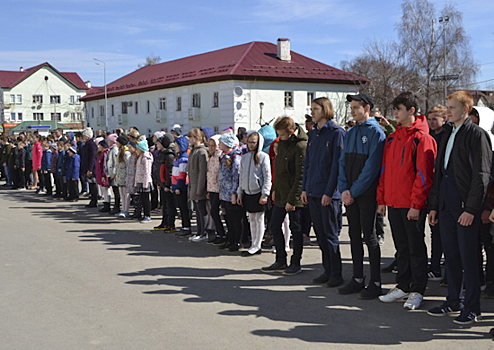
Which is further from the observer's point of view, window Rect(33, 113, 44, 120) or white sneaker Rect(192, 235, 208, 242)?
window Rect(33, 113, 44, 120)

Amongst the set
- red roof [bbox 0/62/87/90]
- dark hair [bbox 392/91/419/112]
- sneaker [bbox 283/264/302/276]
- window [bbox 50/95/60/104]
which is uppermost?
red roof [bbox 0/62/87/90]

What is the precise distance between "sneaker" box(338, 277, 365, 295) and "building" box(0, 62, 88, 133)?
96585 millimetres

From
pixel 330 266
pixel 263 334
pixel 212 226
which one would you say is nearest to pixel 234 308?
pixel 263 334

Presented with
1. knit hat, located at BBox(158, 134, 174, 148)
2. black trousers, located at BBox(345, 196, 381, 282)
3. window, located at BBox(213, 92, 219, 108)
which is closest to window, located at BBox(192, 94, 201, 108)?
window, located at BBox(213, 92, 219, 108)

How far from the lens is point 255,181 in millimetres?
8914

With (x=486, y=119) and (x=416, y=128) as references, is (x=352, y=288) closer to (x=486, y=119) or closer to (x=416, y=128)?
(x=416, y=128)

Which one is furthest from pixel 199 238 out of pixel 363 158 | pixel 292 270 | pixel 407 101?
pixel 407 101

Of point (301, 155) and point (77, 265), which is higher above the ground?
point (301, 155)

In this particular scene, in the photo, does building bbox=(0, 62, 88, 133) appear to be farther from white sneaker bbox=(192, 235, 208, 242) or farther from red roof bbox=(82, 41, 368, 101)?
white sneaker bbox=(192, 235, 208, 242)

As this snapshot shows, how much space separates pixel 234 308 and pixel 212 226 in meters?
4.50

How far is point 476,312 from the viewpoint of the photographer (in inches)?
220

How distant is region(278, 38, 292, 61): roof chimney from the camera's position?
42.6m

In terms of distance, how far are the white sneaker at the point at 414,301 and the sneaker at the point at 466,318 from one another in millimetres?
550

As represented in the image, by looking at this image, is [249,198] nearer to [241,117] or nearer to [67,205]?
[67,205]
